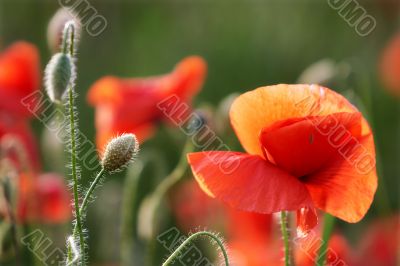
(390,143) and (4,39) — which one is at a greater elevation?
(4,39)

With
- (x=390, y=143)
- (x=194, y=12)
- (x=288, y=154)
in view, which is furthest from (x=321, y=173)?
(x=194, y=12)

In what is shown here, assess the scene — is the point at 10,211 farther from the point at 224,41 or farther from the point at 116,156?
the point at 224,41

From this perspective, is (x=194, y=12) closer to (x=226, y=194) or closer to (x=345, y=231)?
(x=345, y=231)

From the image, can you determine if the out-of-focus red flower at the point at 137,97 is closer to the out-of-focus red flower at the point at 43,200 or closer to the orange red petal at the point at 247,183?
the out-of-focus red flower at the point at 43,200

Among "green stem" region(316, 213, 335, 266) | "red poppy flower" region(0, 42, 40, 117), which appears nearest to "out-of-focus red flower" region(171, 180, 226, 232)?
"red poppy flower" region(0, 42, 40, 117)

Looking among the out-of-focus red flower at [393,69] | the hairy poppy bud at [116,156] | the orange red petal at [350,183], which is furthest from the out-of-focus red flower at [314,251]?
the out-of-focus red flower at [393,69]
